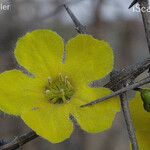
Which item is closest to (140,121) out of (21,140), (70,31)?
(21,140)

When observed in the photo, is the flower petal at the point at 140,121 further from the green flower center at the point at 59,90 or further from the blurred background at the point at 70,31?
the blurred background at the point at 70,31

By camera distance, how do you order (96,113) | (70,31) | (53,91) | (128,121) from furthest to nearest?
(70,31) → (53,91) → (96,113) → (128,121)

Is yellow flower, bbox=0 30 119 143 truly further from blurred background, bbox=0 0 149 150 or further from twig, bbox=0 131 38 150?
blurred background, bbox=0 0 149 150

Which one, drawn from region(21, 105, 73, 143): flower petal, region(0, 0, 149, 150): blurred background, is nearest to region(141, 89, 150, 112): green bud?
region(21, 105, 73, 143): flower petal

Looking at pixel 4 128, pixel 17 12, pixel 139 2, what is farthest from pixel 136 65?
pixel 4 128

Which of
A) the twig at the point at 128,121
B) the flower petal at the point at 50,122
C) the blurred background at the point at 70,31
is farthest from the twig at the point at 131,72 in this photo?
the blurred background at the point at 70,31

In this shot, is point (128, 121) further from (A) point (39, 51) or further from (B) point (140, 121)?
(A) point (39, 51)
